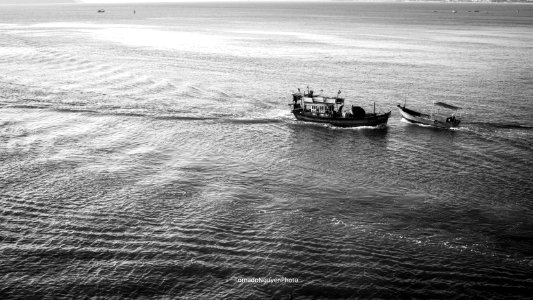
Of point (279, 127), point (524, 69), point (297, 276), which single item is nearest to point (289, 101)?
point (279, 127)

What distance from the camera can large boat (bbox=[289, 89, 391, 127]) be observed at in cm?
8119

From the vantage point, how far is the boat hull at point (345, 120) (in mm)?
80688

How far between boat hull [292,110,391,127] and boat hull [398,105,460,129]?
412cm

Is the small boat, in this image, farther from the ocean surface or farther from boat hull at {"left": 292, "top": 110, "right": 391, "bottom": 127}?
boat hull at {"left": 292, "top": 110, "right": 391, "bottom": 127}

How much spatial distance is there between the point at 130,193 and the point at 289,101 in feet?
167

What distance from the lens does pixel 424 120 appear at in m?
80.6

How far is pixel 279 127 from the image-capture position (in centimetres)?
8119

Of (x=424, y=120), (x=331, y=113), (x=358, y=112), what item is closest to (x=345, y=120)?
(x=358, y=112)

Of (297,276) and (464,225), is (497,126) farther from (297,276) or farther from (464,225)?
(297,276)

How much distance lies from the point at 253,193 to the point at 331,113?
114ft

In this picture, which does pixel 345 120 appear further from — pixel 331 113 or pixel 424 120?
pixel 424 120

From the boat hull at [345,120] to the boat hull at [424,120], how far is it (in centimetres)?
412

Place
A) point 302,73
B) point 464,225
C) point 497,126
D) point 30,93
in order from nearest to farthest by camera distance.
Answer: point 464,225 → point 497,126 → point 30,93 → point 302,73

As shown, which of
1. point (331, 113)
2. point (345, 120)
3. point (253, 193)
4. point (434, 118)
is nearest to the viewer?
point (253, 193)
